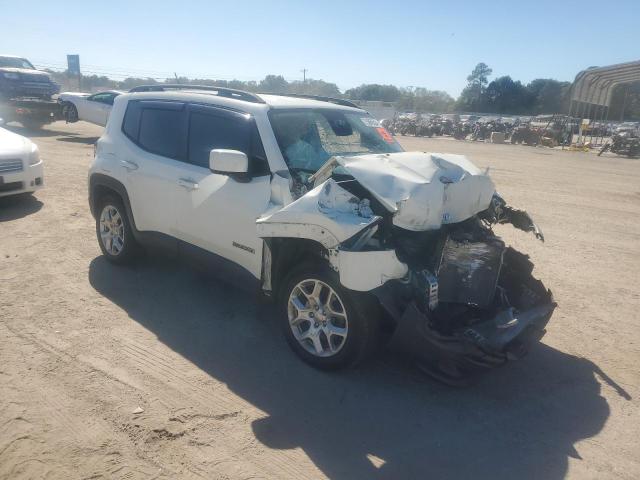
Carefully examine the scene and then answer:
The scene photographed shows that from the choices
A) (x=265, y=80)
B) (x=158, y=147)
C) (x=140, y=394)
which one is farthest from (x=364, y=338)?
(x=265, y=80)

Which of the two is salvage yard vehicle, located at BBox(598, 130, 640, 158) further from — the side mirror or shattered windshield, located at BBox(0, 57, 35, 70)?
shattered windshield, located at BBox(0, 57, 35, 70)

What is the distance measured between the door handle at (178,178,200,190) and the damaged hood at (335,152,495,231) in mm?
1445

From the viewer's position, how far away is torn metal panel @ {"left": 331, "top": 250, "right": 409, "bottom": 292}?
3094 millimetres

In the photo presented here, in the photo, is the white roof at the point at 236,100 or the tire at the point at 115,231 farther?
the tire at the point at 115,231

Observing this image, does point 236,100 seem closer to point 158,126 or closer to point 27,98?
point 158,126

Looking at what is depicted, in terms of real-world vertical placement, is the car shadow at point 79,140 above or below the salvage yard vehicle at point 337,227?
below

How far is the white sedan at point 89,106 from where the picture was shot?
16.8 metres

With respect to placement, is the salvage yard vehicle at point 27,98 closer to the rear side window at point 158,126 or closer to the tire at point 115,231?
the tire at point 115,231

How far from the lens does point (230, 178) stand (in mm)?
4129

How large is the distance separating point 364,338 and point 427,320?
0.45 meters

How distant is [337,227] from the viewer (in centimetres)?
319

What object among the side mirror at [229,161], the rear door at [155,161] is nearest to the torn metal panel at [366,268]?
the side mirror at [229,161]

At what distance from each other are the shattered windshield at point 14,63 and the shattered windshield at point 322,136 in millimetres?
20552

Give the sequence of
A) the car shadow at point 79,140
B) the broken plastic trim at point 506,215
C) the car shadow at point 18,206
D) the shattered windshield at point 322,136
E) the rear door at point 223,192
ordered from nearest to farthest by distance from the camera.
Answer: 1. the rear door at point 223,192
2. the shattered windshield at point 322,136
3. the broken plastic trim at point 506,215
4. the car shadow at point 18,206
5. the car shadow at point 79,140
